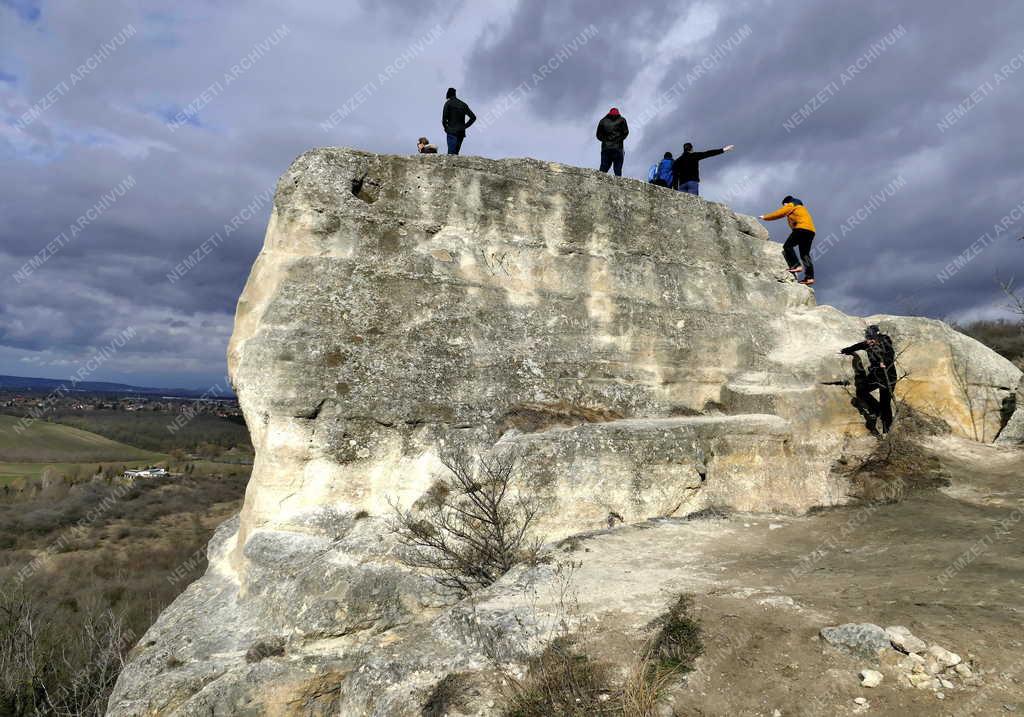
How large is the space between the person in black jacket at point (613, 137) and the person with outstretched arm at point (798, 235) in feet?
8.00

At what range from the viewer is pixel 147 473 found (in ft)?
150

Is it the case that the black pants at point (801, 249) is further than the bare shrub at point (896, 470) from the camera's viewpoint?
Yes

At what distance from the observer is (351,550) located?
18.8ft

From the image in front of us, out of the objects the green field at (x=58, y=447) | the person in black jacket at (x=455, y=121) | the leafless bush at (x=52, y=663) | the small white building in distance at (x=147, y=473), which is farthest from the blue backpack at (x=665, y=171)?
the green field at (x=58, y=447)

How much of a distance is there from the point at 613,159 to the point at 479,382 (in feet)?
15.9

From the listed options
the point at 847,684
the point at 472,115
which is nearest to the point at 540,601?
the point at 847,684

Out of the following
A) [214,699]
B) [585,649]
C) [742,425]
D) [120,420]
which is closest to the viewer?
[585,649]

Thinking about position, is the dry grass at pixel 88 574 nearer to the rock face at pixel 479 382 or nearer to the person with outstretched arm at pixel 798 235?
the rock face at pixel 479 382

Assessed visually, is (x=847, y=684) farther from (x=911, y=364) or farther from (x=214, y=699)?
(x=911, y=364)

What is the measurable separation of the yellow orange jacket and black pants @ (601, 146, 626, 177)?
2418 mm

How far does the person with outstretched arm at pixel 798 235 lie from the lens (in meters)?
9.34

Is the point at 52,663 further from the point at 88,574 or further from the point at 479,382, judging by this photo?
the point at 479,382

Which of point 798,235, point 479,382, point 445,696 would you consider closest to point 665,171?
point 798,235

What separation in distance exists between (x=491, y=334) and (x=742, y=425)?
124 inches
